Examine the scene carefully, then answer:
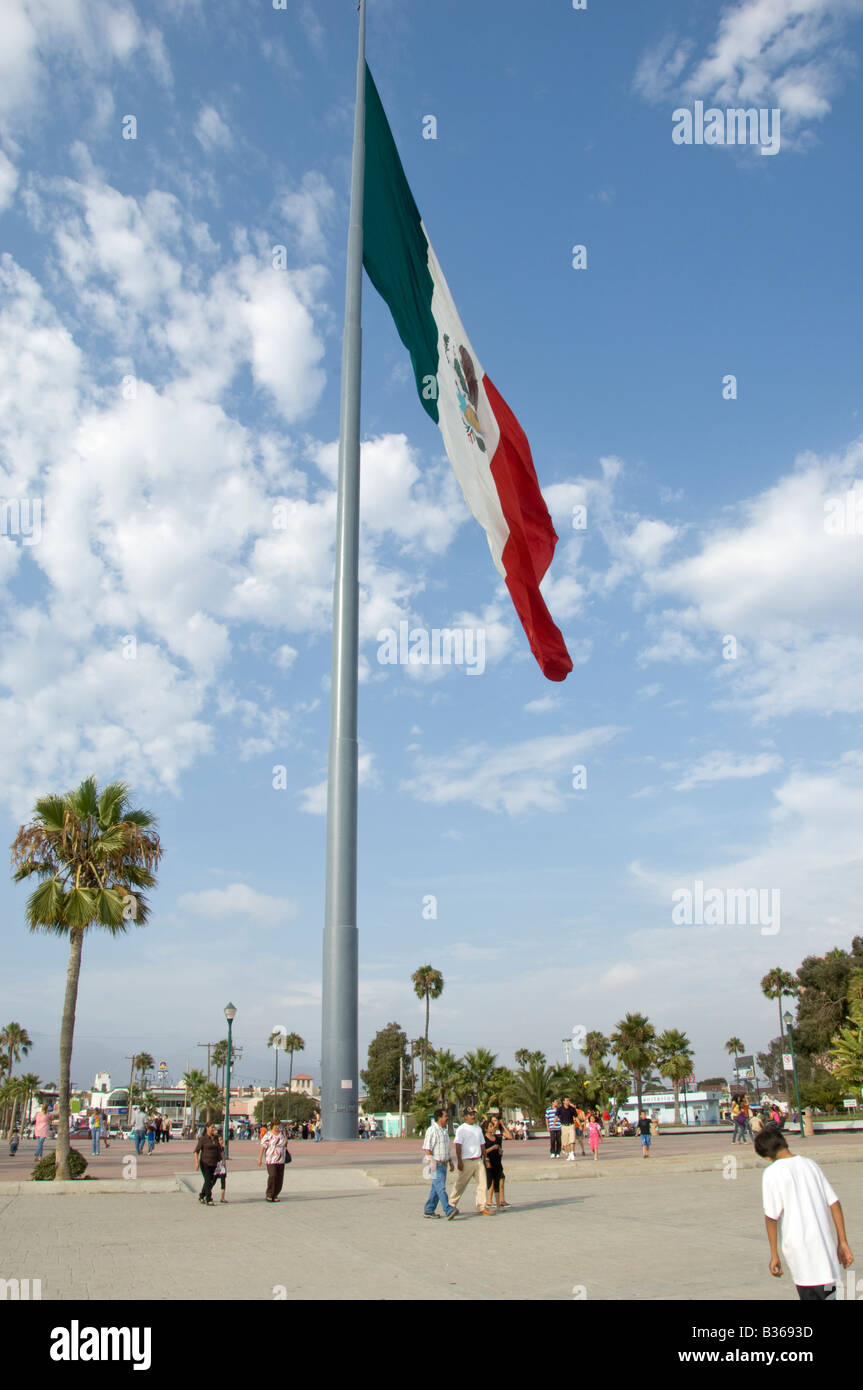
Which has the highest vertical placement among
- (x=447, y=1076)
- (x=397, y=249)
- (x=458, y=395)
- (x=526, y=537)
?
(x=397, y=249)

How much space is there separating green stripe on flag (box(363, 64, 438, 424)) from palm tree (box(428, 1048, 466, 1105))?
52317mm

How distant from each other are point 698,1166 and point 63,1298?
21.2 metres

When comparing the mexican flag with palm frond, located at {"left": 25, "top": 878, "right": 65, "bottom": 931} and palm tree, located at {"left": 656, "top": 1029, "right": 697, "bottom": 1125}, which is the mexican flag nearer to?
palm frond, located at {"left": 25, "top": 878, "right": 65, "bottom": 931}

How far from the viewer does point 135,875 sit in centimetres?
2506

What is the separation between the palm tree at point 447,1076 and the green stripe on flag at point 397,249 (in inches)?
2060

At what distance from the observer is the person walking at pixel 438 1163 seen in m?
15.6

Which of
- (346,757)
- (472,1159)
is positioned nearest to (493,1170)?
(472,1159)

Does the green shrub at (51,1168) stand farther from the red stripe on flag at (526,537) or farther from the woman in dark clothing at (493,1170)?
the red stripe on flag at (526,537)

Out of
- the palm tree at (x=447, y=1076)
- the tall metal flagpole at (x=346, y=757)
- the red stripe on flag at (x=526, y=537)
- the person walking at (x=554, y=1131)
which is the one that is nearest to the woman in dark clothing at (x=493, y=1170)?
the tall metal flagpole at (x=346, y=757)

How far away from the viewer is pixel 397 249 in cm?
2370

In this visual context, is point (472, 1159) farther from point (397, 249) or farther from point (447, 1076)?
point (447, 1076)

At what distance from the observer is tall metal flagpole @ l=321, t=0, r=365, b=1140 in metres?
17.6

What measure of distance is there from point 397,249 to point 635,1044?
65.7m

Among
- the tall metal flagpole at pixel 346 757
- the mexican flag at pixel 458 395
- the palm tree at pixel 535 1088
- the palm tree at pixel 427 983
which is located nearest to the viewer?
the tall metal flagpole at pixel 346 757
